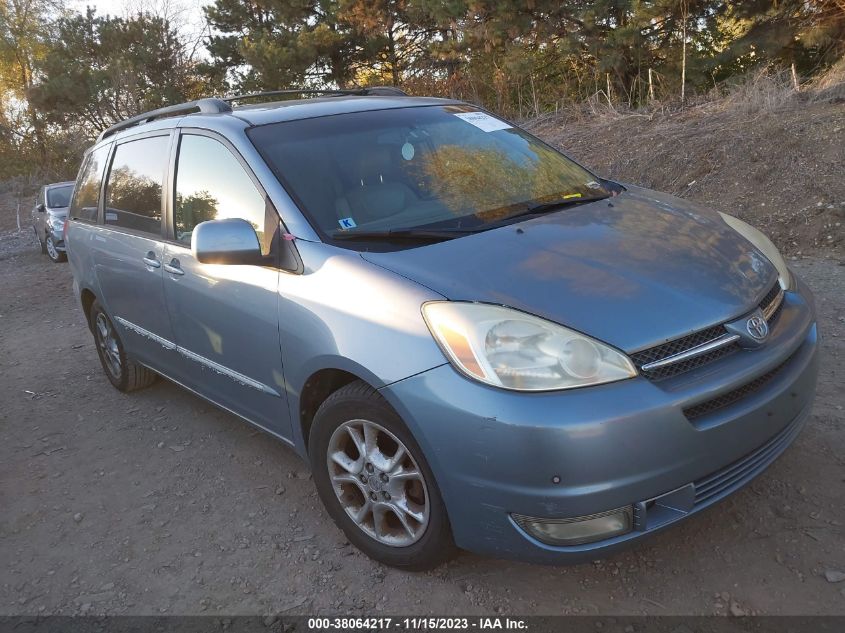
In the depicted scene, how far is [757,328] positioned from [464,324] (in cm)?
102

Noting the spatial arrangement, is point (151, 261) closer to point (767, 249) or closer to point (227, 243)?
point (227, 243)

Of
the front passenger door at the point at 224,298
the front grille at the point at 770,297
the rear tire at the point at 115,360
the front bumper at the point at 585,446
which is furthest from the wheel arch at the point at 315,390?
the rear tire at the point at 115,360

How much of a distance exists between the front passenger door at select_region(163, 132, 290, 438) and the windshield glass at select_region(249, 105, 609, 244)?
22 cm

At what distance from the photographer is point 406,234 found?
2.83 m

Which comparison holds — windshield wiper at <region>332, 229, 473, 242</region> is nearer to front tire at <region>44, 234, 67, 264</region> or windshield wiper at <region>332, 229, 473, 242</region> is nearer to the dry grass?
the dry grass

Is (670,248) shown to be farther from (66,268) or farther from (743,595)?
(66,268)

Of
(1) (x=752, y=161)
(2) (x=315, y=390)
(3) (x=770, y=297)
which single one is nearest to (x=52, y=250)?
(1) (x=752, y=161)

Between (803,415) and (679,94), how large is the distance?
32.3ft

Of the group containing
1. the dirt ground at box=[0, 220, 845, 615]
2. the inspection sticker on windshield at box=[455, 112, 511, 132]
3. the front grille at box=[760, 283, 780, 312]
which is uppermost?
the inspection sticker on windshield at box=[455, 112, 511, 132]

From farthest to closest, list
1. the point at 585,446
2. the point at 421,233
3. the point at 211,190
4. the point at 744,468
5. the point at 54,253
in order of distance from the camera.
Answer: the point at 54,253 < the point at 211,190 < the point at 421,233 < the point at 744,468 < the point at 585,446

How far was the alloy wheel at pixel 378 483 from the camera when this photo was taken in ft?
8.41

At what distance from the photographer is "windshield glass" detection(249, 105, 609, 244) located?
302 cm

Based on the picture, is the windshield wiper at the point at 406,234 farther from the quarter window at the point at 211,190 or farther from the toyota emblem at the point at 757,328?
the toyota emblem at the point at 757,328

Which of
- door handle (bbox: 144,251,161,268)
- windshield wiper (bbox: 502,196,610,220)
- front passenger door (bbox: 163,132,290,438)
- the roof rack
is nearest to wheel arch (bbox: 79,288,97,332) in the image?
the roof rack
